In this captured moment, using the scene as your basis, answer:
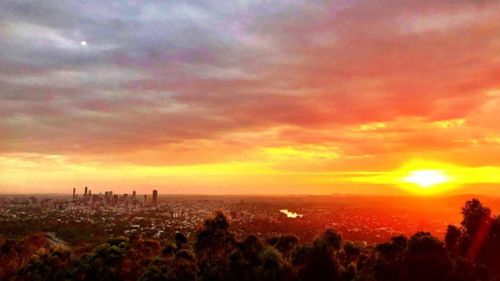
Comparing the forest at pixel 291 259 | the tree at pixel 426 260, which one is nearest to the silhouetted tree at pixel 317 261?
the forest at pixel 291 259

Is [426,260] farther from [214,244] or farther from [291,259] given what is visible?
[214,244]

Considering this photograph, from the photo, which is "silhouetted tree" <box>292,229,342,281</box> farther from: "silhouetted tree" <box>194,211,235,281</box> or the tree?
"silhouetted tree" <box>194,211,235,281</box>

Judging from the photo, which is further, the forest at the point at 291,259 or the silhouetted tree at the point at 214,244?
the silhouetted tree at the point at 214,244

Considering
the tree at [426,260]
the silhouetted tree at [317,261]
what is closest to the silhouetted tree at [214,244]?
the silhouetted tree at [317,261]

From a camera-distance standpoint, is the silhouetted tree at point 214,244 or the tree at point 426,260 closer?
the tree at point 426,260

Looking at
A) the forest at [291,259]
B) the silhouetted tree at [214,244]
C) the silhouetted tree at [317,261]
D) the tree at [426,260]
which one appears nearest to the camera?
the tree at [426,260]

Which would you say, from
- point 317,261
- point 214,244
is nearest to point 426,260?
point 317,261

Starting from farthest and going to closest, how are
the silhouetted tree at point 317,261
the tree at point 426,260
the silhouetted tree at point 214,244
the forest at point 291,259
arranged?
the silhouetted tree at point 214,244
the silhouetted tree at point 317,261
the forest at point 291,259
the tree at point 426,260

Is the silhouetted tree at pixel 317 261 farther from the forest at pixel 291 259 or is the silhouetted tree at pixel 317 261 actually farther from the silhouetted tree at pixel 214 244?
the silhouetted tree at pixel 214 244

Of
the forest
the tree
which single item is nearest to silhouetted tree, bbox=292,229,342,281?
the forest
